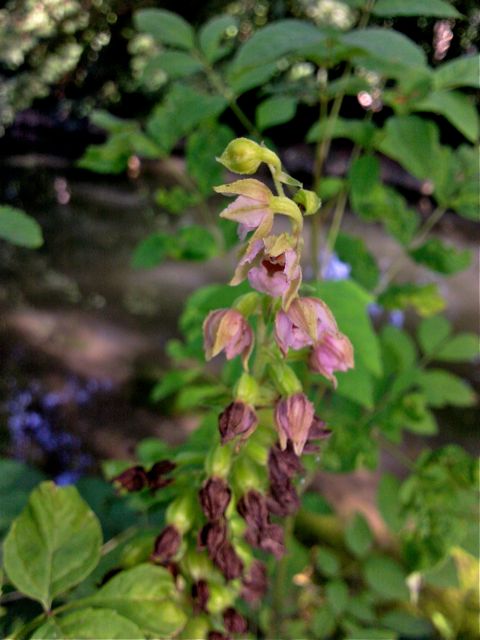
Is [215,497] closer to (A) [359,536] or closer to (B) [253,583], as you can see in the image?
(B) [253,583]

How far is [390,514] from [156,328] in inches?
53.3

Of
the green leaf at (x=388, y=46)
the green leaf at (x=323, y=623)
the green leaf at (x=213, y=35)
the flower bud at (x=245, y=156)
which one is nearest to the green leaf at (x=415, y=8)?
the green leaf at (x=388, y=46)

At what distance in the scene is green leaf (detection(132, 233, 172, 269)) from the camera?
1.10 metres

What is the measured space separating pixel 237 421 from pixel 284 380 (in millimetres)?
48

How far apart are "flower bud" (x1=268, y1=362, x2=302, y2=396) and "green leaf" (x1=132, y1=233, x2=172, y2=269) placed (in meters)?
0.65

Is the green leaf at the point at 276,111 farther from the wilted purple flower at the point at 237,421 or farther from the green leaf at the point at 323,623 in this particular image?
Answer: the green leaf at the point at 323,623

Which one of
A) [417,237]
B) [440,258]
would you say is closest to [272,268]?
[440,258]

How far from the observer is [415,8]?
673 mm

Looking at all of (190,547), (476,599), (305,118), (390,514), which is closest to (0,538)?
(190,547)

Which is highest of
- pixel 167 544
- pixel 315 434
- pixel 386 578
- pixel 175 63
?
pixel 175 63

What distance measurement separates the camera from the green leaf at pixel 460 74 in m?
0.70

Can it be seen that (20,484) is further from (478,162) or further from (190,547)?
(478,162)

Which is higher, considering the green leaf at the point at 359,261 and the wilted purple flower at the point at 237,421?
the wilted purple flower at the point at 237,421

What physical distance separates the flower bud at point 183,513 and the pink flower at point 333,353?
17 cm
